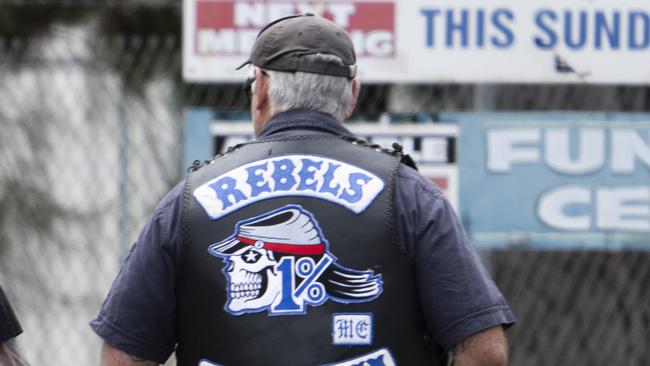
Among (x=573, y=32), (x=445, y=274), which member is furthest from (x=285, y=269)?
(x=573, y=32)

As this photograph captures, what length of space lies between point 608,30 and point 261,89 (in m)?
2.53

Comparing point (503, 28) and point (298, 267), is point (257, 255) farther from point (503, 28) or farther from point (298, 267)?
point (503, 28)

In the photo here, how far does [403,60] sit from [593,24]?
78 cm

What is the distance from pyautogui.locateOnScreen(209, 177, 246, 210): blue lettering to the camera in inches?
90.7

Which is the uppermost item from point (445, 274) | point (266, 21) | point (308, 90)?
point (266, 21)

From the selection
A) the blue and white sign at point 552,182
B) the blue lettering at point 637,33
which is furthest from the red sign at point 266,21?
the blue lettering at point 637,33

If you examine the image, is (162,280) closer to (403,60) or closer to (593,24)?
(403,60)

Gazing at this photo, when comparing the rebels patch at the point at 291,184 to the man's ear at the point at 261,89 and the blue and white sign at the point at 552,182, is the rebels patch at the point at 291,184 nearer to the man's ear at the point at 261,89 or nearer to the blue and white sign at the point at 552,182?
the man's ear at the point at 261,89

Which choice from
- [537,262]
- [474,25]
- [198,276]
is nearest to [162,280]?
[198,276]

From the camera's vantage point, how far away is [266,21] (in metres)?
4.52

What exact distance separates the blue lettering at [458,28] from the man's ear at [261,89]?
2.23 m

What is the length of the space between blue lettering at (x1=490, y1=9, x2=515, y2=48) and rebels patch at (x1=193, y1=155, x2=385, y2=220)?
2360 millimetres

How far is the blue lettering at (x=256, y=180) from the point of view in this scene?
90.6 inches

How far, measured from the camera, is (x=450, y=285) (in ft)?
7.39
